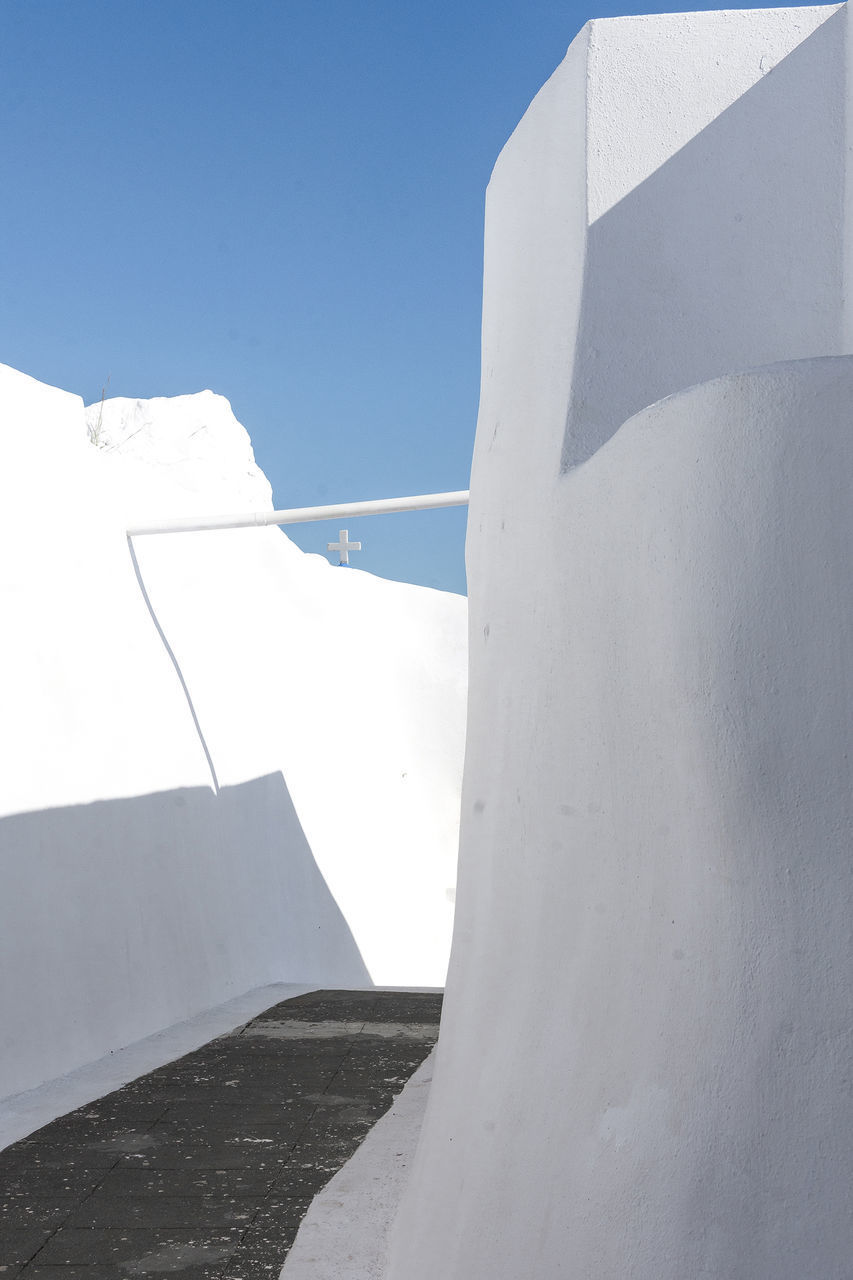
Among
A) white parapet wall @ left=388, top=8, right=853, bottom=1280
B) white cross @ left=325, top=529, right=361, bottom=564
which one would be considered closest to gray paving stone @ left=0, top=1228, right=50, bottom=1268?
white parapet wall @ left=388, top=8, right=853, bottom=1280

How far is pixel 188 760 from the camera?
7262 millimetres

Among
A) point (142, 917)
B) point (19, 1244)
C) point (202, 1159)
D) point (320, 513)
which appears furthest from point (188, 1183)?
point (320, 513)

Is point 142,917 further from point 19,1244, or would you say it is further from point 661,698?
point 661,698

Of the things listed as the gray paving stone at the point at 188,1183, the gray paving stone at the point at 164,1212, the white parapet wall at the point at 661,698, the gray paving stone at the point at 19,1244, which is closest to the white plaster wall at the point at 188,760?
the gray paving stone at the point at 188,1183

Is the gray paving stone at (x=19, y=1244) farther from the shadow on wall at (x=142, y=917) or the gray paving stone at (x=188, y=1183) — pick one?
the shadow on wall at (x=142, y=917)

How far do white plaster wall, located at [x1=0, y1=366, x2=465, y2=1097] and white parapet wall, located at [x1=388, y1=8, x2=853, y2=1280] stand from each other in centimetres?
314

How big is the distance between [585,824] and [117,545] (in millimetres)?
5371

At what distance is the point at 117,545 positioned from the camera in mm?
7020

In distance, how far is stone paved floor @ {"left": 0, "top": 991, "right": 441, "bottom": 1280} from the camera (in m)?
2.99

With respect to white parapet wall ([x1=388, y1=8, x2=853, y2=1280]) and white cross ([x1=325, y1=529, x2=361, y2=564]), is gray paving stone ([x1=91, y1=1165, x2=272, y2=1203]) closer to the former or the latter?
white parapet wall ([x1=388, y1=8, x2=853, y2=1280])

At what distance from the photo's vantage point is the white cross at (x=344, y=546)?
1313cm

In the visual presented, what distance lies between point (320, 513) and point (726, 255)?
465 centimetres

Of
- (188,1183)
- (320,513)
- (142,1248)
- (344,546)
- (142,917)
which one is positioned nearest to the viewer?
(142,1248)

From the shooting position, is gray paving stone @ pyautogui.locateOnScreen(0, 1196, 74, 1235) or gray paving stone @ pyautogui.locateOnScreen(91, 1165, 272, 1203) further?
gray paving stone @ pyautogui.locateOnScreen(91, 1165, 272, 1203)
